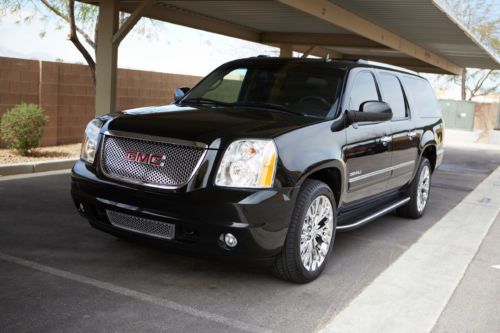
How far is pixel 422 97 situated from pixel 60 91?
8.44 meters

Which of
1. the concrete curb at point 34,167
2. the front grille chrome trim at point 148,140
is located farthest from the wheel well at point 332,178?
the concrete curb at point 34,167

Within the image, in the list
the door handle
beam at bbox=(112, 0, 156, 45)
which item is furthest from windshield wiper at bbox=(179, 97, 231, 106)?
beam at bbox=(112, 0, 156, 45)

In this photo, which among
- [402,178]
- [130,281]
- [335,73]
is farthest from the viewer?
[402,178]

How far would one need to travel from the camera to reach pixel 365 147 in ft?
17.9

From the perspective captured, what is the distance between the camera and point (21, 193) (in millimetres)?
7570

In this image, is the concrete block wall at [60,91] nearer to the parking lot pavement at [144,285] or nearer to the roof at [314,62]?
the parking lot pavement at [144,285]

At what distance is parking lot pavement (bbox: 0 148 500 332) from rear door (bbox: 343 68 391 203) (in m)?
0.69

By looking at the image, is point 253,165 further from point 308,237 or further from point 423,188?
point 423,188

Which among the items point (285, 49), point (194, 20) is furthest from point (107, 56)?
point (285, 49)

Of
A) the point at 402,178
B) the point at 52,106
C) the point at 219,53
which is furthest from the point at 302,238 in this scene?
the point at 219,53

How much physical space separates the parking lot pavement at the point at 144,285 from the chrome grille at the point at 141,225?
19cm

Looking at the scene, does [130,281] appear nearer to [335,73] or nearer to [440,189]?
[335,73]

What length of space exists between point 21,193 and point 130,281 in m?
3.77

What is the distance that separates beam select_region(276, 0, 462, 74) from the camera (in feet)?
33.4
